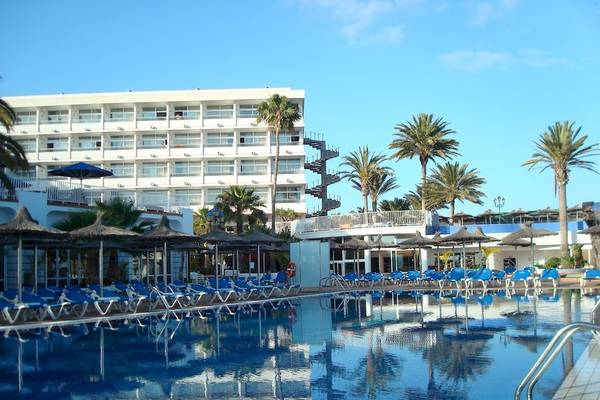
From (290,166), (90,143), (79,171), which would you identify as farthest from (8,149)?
(90,143)

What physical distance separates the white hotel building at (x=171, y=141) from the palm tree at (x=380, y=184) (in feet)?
18.9

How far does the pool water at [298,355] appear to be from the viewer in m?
8.64

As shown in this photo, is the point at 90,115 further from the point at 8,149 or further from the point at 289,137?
the point at 8,149

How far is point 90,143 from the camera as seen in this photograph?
5519 centimetres

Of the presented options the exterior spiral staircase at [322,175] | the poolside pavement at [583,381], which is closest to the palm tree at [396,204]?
the exterior spiral staircase at [322,175]

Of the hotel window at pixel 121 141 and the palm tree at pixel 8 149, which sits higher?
the hotel window at pixel 121 141

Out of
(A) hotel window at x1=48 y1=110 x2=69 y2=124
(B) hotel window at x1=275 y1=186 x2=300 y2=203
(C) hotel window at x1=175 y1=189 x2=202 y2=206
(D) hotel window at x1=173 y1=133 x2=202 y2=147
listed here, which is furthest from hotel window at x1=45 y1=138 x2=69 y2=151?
(B) hotel window at x1=275 y1=186 x2=300 y2=203

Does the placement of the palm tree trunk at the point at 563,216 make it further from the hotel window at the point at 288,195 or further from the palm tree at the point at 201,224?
the palm tree at the point at 201,224

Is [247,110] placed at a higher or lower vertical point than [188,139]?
higher

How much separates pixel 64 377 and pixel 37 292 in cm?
1065

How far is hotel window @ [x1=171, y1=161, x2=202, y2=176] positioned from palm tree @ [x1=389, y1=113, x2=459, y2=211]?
55.9 feet

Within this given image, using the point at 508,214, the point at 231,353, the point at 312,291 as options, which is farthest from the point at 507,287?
the point at 508,214

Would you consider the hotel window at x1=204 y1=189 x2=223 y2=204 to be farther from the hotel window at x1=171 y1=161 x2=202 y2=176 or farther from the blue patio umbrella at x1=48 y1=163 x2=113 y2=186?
the blue patio umbrella at x1=48 y1=163 x2=113 y2=186

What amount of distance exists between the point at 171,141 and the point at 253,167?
286 inches
